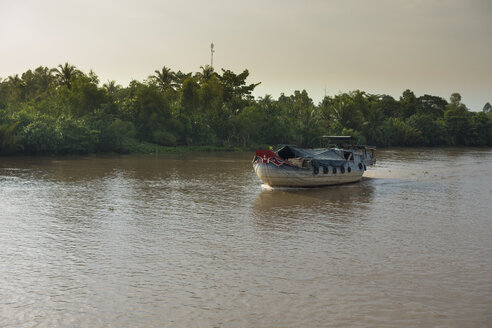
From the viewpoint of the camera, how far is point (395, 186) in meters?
30.8

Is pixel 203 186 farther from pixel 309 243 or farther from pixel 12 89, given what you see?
pixel 12 89

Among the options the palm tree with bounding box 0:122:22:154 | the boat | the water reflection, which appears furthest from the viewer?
the palm tree with bounding box 0:122:22:154

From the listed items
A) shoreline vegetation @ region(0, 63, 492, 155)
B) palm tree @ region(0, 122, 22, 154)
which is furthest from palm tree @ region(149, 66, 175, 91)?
palm tree @ region(0, 122, 22, 154)

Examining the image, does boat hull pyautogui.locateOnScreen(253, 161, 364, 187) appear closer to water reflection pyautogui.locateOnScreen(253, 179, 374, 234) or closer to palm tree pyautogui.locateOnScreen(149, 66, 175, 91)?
water reflection pyautogui.locateOnScreen(253, 179, 374, 234)

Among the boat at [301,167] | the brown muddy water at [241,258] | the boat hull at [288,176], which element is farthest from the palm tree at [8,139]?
the boat hull at [288,176]

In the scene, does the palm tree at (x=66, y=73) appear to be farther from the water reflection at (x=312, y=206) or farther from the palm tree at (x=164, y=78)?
the water reflection at (x=312, y=206)

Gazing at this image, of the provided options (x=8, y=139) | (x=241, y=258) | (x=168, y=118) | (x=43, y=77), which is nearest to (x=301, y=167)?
(x=241, y=258)

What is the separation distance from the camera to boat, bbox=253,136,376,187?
Answer: 27.1 m

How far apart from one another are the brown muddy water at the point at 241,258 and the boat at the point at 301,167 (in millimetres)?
1436

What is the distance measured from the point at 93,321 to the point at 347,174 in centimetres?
2427

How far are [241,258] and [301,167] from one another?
585 inches

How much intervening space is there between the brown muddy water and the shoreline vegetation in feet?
86.2

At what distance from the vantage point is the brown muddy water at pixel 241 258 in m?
9.35

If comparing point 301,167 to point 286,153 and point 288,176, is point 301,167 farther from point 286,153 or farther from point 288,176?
point 286,153
